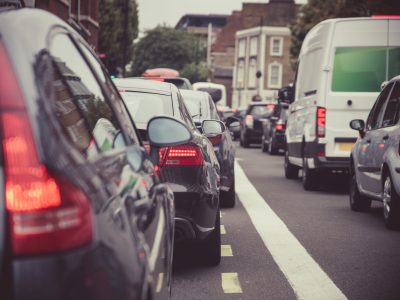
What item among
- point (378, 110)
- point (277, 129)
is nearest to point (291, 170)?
point (378, 110)

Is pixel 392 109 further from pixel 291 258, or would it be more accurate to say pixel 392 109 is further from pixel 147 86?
pixel 147 86

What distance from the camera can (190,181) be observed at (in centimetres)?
699

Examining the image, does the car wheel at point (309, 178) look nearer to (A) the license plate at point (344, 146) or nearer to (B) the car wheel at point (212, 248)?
(A) the license plate at point (344, 146)

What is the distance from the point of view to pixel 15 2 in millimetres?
4863

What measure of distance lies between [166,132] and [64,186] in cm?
200

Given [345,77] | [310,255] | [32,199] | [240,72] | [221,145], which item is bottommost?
[240,72]

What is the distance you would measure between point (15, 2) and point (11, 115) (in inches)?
103

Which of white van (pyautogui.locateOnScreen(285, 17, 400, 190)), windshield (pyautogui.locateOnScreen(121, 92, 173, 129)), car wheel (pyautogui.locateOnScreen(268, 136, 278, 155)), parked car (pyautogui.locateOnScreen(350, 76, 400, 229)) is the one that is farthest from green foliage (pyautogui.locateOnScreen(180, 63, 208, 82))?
windshield (pyautogui.locateOnScreen(121, 92, 173, 129))

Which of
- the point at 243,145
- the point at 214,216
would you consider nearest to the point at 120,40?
the point at 243,145

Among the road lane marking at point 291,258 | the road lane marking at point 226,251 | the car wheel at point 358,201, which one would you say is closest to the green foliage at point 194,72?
the road lane marking at point 291,258

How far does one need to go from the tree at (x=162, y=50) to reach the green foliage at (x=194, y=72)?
1.23m

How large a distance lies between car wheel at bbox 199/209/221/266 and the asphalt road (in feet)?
0.25

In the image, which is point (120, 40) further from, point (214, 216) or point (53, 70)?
point (53, 70)

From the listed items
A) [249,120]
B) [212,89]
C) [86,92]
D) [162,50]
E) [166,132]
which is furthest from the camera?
[162,50]
